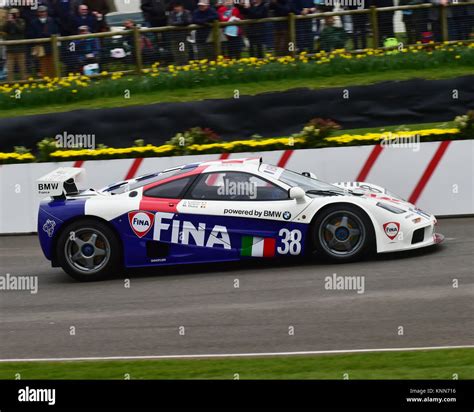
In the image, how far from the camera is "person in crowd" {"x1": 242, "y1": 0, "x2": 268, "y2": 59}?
A: 2123cm

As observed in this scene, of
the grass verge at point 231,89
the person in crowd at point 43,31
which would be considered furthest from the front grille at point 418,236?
the person in crowd at point 43,31

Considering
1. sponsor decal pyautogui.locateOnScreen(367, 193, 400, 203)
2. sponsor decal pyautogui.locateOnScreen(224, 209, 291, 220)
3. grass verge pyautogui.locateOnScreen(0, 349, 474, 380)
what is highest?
sponsor decal pyautogui.locateOnScreen(367, 193, 400, 203)

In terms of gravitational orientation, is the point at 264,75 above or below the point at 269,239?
above

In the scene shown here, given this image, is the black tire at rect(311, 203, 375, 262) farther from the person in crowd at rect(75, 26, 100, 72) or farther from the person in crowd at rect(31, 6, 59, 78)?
the person in crowd at rect(31, 6, 59, 78)

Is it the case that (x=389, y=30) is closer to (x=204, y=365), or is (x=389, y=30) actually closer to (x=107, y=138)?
(x=107, y=138)

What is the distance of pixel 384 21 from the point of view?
2144 centimetres

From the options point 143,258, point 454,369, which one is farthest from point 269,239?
point 454,369

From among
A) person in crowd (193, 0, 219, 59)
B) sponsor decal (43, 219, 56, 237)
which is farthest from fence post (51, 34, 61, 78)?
sponsor decal (43, 219, 56, 237)

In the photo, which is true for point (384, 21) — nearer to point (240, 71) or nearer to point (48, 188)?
point (240, 71)

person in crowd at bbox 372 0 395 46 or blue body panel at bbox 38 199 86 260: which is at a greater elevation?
person in crowd at bbox 372 0 395 46

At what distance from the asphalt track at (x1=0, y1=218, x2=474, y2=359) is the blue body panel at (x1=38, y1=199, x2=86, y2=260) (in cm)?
57

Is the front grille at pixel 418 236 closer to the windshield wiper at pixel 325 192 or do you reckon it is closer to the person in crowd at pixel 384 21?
the windshield wiper at pixel 325 192

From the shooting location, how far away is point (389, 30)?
21.6 m
